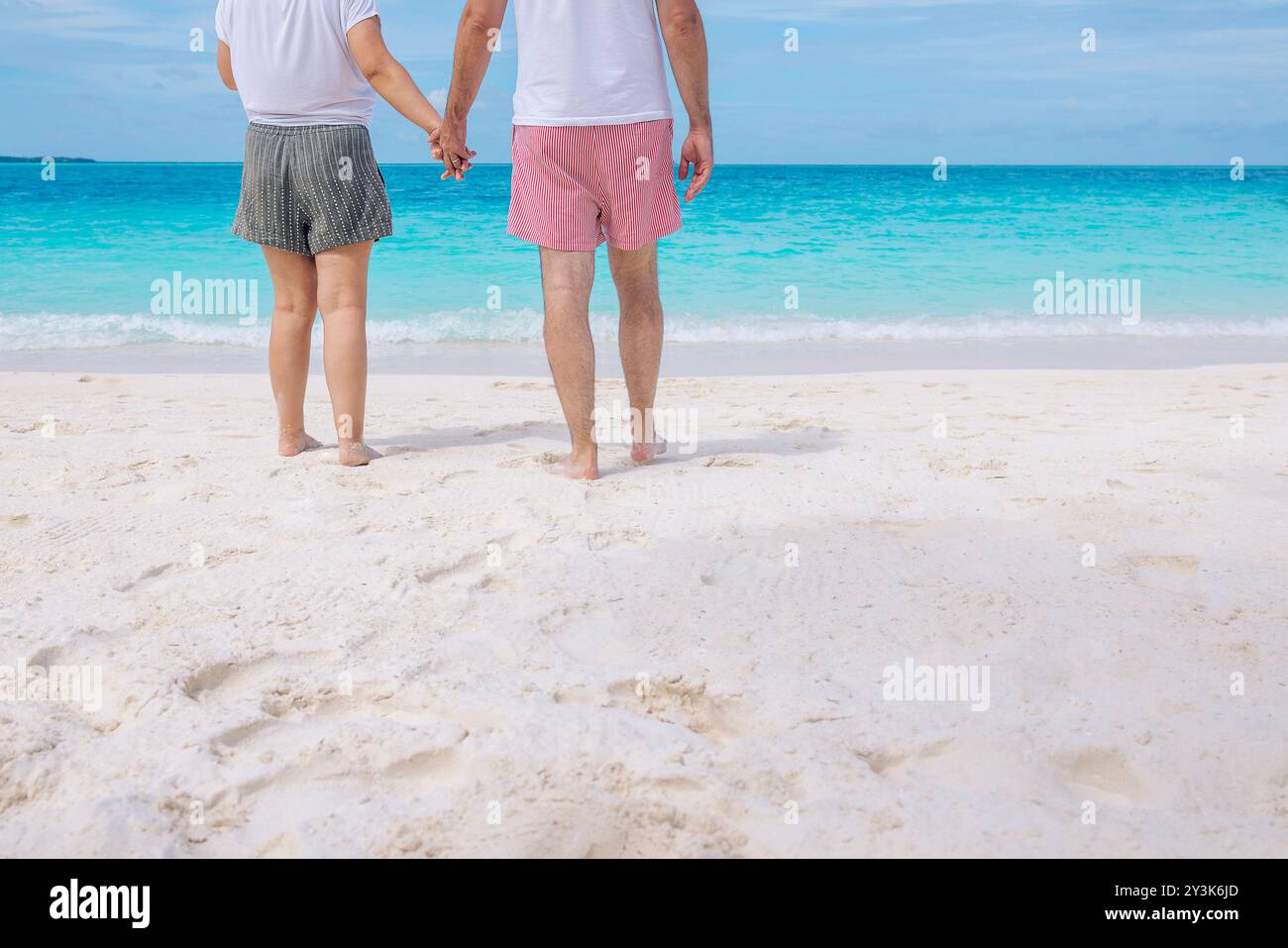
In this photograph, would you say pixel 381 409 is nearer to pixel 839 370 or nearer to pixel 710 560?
pixel 710 560

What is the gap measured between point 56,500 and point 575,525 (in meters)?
1.48

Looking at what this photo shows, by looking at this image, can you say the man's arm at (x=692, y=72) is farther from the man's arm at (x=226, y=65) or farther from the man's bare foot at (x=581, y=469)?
the man's arm at (x=226, y=65)

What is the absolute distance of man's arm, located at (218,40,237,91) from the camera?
3359 millimetres

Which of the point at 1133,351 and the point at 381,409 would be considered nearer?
the point at 381,409

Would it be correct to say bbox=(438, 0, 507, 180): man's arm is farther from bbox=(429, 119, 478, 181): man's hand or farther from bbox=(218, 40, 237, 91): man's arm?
bbox=(218, 40, 237, 91): man's arm

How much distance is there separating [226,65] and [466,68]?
97 cm

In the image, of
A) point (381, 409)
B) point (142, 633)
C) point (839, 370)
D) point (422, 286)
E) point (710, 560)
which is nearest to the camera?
point (142, 633)

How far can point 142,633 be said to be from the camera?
198 cm

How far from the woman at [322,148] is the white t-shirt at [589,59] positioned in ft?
1.31

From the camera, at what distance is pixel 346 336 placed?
338cm

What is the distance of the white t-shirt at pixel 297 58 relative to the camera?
10.4ft

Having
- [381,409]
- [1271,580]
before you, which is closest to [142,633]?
[1271,580]

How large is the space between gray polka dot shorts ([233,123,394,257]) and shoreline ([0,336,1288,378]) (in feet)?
9.40

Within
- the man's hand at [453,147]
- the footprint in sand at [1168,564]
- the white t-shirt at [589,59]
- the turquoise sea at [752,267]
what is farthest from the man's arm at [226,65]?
the turquoise sea at [752,267]
